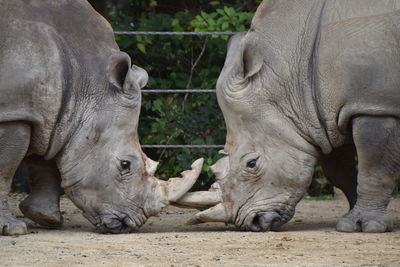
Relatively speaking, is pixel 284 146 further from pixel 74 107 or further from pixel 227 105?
pixel 74 107

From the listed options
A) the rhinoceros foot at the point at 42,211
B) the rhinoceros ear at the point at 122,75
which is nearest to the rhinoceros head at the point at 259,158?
the rhinoceros ear at the point at 122,75

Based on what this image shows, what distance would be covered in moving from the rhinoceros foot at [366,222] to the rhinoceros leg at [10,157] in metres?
2.34

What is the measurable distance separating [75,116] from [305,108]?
1.71m

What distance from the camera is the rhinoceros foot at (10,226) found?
7.98 meters

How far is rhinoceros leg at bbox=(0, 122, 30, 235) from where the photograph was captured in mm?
8047

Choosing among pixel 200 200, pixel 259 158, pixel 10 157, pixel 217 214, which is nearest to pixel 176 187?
pixel 200 200

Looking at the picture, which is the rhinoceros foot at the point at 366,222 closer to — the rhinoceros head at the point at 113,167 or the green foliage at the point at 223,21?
the rhinoceros head at the point at 113,167

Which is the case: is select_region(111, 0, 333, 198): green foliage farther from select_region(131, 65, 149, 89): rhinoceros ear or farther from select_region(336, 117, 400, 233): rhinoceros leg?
select_region(336, 117, 400, 233): rhinoceros leg

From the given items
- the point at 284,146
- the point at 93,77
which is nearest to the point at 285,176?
the point at 284,146

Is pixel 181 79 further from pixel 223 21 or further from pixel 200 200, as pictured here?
pixel 200 200

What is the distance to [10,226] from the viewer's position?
7996 mm

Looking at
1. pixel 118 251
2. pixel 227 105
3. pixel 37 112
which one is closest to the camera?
pixel 118 251

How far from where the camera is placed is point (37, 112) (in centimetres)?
815

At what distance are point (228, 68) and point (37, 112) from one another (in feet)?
5.14
